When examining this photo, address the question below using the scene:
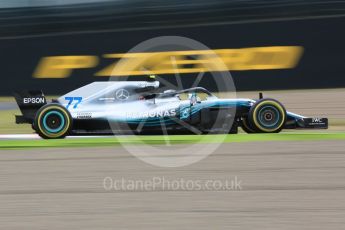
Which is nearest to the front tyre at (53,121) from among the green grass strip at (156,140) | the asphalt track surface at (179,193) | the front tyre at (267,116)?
the green grass strip at (156,140)

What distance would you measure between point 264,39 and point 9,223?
987 centimetres

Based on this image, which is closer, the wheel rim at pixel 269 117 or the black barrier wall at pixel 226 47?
the wheel rim at pixel 269 117

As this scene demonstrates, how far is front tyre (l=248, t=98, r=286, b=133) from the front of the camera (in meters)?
8.70

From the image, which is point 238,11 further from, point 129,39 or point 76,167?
point 76,167

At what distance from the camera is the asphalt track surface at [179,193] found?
3910 millimetres

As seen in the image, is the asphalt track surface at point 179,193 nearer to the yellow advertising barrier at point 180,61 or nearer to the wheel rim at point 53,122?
the wheel rim at point 53,122

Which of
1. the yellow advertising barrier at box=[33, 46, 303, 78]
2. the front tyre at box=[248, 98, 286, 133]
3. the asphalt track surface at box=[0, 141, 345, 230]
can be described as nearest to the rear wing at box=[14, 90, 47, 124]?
the asphalt track surface at box=[0, 141, 345, 230]

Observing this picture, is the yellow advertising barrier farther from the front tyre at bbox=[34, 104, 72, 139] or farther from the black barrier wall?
the front tyre at bbox=[34, 104, 72, 139]

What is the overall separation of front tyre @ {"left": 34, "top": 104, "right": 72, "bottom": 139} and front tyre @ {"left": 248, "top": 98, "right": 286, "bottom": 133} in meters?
2.51

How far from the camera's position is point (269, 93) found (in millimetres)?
12695

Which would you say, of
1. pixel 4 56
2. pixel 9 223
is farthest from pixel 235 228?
pixel 4 56

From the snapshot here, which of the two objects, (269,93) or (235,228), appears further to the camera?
(269,93)

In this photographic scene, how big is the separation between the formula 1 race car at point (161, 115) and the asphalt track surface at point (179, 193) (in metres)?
1.72

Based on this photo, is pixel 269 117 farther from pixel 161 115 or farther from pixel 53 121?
pixel 53 121
